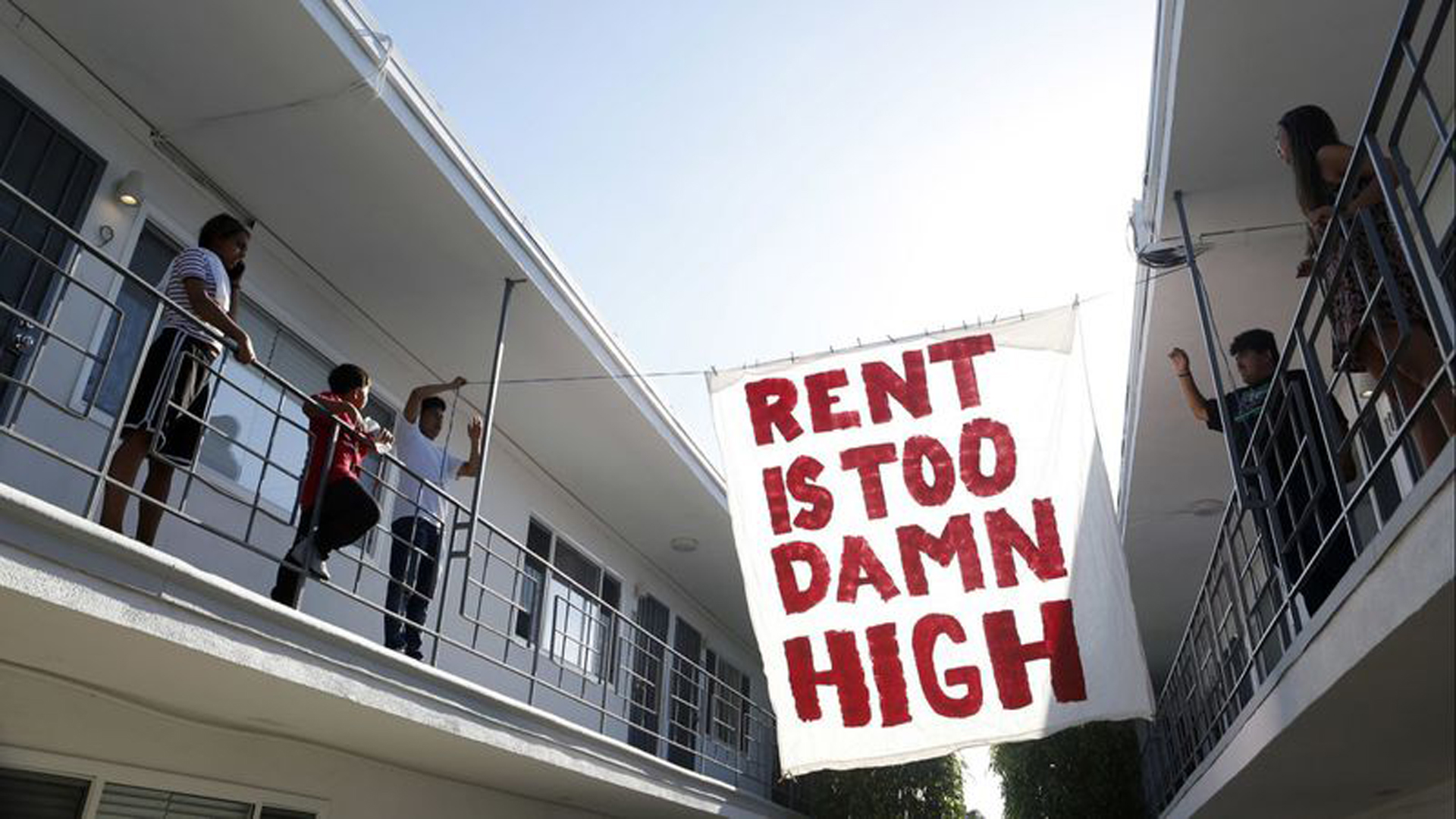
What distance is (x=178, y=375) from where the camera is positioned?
372cm

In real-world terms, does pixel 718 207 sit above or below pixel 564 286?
above

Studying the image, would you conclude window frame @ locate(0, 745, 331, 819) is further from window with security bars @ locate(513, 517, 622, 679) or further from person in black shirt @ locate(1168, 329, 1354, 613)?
person in black shirt @ locate(1168, 329, 1354, 613)

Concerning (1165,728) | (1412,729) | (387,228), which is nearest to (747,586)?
(1412,729)

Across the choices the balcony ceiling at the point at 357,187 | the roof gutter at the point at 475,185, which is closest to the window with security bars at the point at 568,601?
the balcony ceiling at the point at 357,187

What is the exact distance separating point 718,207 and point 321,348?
269cm

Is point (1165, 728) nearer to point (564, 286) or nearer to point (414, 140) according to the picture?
point (564, 286)

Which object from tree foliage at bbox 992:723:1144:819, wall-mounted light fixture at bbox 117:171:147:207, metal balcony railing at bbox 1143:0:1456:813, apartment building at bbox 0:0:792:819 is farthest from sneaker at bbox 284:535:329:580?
tree foliage at bbox 992:723:1144:819

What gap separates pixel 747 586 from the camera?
463 cm

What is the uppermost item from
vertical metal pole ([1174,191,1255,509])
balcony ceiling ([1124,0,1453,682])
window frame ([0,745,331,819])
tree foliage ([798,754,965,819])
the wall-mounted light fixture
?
balcony ceiling ([1124,0,1453,682])

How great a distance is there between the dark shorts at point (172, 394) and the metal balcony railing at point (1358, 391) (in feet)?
12.0

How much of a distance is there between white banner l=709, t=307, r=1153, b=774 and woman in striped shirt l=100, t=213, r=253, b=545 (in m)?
2.24

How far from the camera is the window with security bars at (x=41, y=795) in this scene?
3.95 m

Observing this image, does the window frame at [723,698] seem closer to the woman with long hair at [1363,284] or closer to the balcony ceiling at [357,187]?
the balcony ceiling at [357,187]

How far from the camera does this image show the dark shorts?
11.6 ft
